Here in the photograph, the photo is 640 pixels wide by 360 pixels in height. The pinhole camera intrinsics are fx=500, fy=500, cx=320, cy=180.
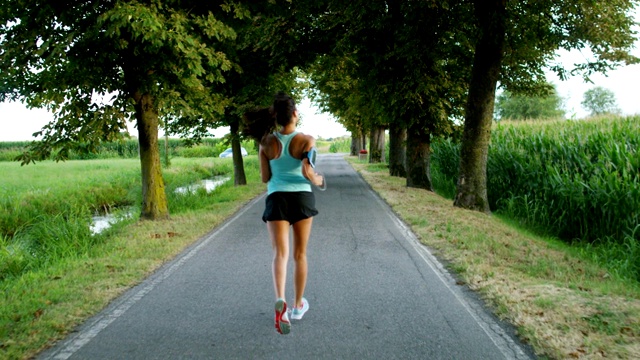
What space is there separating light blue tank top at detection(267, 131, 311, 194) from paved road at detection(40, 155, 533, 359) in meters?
1.29

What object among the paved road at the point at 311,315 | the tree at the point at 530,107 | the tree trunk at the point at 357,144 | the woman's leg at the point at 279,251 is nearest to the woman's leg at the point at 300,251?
the woman's leg at the point at 279,251

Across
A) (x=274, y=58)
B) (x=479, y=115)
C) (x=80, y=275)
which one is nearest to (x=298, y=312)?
(x=80, y=275)

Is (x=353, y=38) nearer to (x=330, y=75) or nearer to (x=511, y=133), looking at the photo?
(x=511, y=133)

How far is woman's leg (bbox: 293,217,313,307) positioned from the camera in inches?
180

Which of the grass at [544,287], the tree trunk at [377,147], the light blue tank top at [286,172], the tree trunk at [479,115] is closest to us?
the grass at [544,287]

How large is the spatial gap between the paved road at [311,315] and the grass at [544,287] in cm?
27

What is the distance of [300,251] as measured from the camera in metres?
4.67

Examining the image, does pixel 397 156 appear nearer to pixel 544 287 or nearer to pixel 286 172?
pixel 544 287

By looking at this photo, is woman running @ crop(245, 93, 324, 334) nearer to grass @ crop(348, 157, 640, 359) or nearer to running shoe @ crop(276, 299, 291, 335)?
running shoe @ crop(276, 299, 291, 335)

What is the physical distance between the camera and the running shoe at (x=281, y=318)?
432cm

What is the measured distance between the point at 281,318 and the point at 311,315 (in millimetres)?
632

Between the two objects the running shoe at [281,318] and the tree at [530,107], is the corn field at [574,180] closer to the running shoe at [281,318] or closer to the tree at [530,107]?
the running shoe at [281,318]

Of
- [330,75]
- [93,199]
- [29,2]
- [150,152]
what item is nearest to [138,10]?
[29,2]

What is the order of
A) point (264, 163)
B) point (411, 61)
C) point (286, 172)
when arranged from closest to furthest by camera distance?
point (286, 172) → point (264, 163) → point (411, 61)
